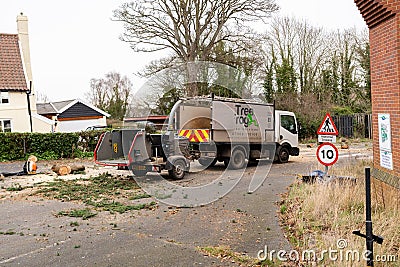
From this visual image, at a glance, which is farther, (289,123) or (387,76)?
(289,123)

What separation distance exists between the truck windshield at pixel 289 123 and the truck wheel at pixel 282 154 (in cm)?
88

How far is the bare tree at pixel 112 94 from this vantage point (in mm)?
31781

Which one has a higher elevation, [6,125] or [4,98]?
[4,98]

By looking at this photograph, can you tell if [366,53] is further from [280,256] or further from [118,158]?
[280,256]

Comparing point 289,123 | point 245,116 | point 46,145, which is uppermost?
point 245,116

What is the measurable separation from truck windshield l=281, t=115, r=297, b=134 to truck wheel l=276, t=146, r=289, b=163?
0.88 m

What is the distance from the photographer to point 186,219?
8.02 meters

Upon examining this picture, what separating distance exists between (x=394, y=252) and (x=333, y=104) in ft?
104

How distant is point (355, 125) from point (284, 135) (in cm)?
1648

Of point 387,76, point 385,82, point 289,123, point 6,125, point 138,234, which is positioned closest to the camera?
point 138,234

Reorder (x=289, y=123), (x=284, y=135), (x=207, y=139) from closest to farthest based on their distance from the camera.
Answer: (x=207, y=139)
(x=284, y=135)
(x=289, y=123)

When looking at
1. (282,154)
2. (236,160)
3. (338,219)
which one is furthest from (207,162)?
(338,219)

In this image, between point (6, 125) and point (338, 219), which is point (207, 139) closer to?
point (338, 219)

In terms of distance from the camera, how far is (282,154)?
18344 mm
